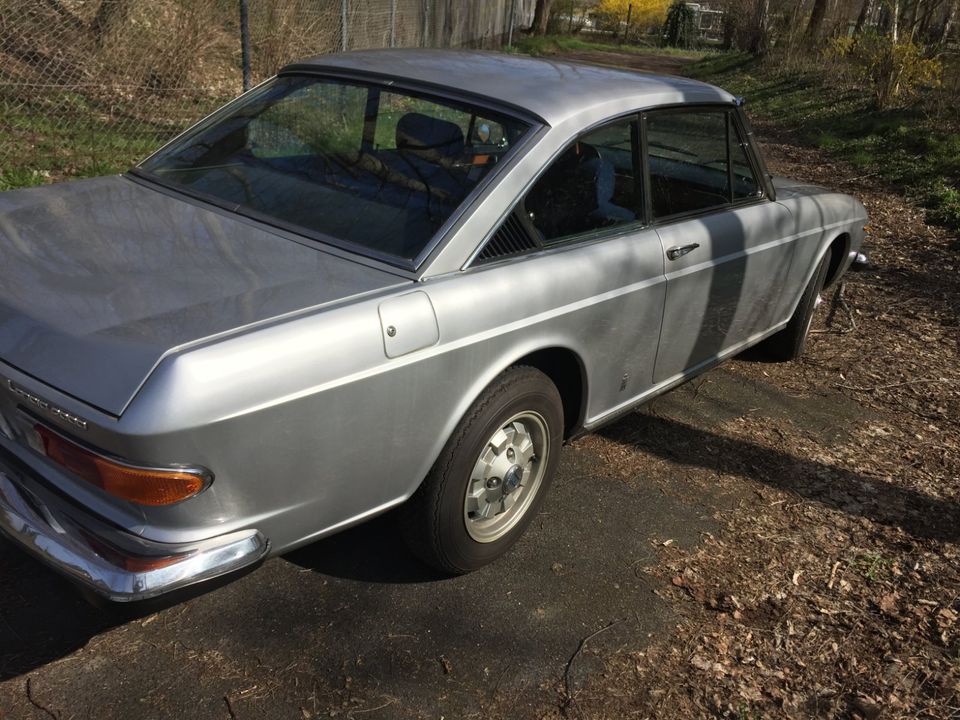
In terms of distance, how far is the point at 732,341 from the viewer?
4418 millimetres

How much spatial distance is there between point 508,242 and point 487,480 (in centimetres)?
83

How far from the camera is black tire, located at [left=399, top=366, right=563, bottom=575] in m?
2.82

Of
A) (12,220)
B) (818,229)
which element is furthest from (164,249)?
(818,229)

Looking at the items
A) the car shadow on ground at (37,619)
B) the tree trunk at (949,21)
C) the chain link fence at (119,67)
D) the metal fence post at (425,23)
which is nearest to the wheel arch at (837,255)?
the car shadow on ground at (37,619)

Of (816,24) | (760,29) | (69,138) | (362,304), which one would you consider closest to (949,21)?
(816,24)

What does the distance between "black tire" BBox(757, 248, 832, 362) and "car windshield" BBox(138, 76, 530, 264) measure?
268cm

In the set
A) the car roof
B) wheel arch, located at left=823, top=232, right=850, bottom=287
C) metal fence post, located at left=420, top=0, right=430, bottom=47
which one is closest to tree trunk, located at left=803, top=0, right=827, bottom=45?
metal fence post, located at left=420, top=0, right=430, bottom=47

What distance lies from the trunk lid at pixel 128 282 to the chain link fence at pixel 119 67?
12.9 ft

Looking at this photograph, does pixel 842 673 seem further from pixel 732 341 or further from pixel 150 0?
pixel 150 0

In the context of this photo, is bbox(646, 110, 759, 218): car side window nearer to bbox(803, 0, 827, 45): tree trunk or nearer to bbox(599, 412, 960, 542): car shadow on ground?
bbox(599, 412, 960, 542): car shadow on ground

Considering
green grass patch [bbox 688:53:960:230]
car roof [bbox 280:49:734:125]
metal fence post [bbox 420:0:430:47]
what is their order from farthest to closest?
metal fence post [bbox 420:0:430:47]
green grass patch [bbox 688:53:960:230]
car roof [bbox 280:49:734:125]

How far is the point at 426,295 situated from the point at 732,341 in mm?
2319

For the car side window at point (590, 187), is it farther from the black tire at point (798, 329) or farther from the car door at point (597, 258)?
the black tire at point (798, 329)

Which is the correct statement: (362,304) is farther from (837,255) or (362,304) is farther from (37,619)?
(837,255)
